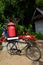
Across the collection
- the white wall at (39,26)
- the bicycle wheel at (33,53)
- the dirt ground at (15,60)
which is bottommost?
the dirt ground at (15,60)

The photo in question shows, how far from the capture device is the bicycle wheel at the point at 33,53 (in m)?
8.30

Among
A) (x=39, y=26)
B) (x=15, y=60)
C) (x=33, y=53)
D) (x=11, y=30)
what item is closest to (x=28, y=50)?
(x=33, y=53)

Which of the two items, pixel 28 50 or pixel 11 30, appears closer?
pixel 28 50

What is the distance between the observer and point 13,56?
29.4 ft

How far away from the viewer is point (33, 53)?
8.59m

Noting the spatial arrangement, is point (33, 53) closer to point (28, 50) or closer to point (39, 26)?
point (28, 50)

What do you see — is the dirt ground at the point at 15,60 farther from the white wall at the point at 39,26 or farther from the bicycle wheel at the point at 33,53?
the white wall at the point at 39,26

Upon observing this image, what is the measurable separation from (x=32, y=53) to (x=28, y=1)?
11514mm

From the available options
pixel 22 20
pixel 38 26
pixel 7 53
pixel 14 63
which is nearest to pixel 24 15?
pixel 22 20

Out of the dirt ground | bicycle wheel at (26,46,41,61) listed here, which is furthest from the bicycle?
the dirt ground

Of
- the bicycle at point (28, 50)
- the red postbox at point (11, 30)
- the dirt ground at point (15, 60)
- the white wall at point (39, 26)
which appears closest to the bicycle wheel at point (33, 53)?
the bicycle at point (28, 50)

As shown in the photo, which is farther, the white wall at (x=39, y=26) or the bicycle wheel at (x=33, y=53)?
the white wall at (x=39, y=26)

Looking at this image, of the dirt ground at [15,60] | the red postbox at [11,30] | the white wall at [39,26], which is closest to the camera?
the dirt ground at [15,60]

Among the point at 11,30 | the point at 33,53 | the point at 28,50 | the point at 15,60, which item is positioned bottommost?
the point at 15,60
